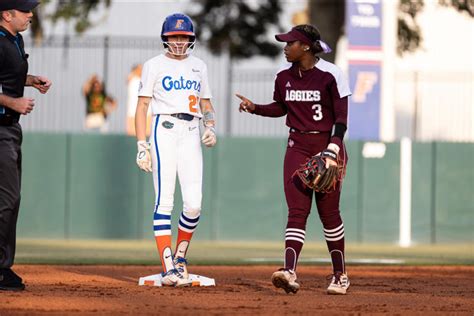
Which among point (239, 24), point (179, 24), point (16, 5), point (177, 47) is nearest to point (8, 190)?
point (16, 5)

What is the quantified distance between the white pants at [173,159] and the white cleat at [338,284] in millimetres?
1419

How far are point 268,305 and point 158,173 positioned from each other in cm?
201

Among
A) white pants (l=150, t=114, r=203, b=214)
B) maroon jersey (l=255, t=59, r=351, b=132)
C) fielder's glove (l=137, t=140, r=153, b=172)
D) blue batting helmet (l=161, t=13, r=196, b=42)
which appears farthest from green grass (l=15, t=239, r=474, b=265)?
maroon jersey (l=255, t=59, r=351, b=132)

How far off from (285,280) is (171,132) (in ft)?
5.85

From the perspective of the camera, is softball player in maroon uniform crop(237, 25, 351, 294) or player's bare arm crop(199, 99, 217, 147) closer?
softball player in maroon uniform crop(237, 25, 351, 294)

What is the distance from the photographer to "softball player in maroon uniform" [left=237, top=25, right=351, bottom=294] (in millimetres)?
10273

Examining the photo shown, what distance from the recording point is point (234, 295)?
10.2 m

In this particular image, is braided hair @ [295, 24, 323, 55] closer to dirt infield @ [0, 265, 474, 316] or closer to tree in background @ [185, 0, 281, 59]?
dirt infield @ [0, 265, 474, 316]

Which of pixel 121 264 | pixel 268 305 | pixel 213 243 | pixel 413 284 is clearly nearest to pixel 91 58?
pixel 213 243

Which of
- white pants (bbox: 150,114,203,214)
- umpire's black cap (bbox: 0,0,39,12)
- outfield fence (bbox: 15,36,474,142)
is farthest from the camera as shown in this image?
outfield fence (bbox: 15,36,474,142)

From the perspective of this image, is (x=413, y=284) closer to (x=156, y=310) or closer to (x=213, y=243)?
(x=156, y=310)

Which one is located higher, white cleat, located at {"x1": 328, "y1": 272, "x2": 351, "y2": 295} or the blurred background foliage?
the blurred background foliage

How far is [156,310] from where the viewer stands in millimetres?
8852

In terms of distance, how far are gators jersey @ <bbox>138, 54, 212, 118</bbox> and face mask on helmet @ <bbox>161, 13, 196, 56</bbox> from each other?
11 centimetres
